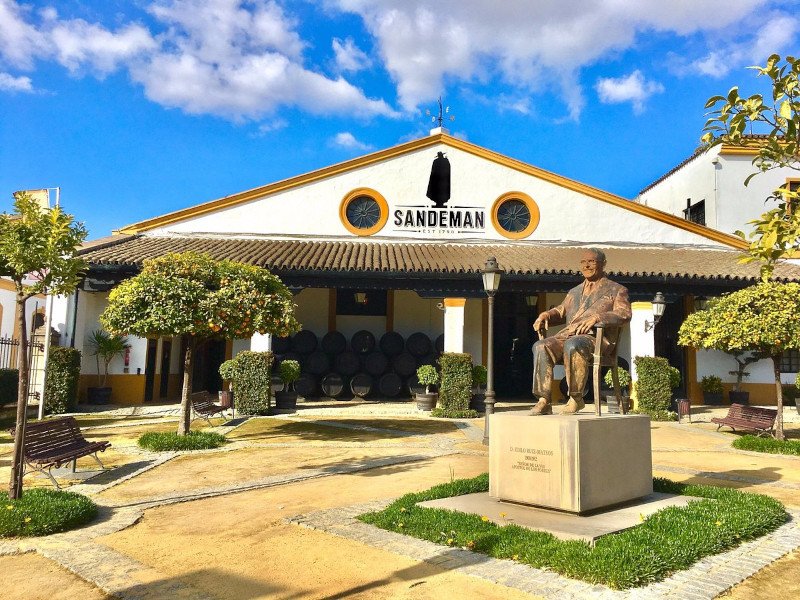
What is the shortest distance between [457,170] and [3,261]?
1487 cm

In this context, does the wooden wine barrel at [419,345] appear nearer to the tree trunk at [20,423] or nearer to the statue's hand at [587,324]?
the statue's hand at [587,324]

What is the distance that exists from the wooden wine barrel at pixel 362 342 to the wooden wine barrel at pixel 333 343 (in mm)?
325

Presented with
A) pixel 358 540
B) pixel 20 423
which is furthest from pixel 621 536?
pixel 20 423

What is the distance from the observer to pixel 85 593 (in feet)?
12.5

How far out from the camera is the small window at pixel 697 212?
21720 millimetres

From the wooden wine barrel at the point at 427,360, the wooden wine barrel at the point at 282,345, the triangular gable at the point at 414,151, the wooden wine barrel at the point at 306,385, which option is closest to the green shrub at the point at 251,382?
the wooden wine barrel at the point at 306,385

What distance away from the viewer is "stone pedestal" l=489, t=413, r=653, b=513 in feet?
17.3

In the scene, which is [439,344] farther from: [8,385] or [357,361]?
[8,385]

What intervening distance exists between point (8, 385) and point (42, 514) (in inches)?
393

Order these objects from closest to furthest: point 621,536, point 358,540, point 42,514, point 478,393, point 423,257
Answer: point 621,536 < point 358,540 < point 42,514 < point 478,393 < point 423,257

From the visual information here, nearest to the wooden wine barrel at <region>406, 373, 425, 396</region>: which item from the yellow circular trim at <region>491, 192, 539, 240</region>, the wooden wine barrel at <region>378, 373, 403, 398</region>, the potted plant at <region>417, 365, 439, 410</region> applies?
the wooden wine barrel at <region>378, 373, 403, 398</region>

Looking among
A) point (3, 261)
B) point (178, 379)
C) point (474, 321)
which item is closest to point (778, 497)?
point (3, 261)

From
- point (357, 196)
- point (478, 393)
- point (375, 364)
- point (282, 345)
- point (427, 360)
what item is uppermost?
point (357, 196)

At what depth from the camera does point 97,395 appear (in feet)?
51.1
